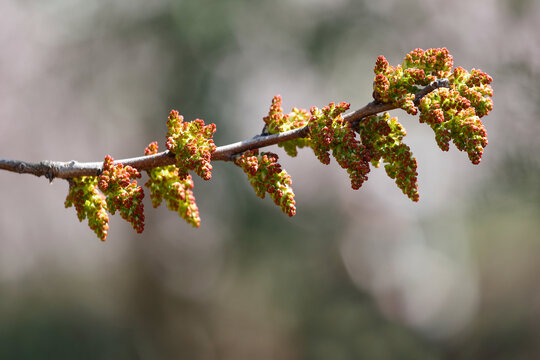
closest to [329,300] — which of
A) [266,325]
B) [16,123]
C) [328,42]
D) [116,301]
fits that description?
[266,325]

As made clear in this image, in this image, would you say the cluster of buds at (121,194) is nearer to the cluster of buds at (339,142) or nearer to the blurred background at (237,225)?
the cluster of buds at (339,142)

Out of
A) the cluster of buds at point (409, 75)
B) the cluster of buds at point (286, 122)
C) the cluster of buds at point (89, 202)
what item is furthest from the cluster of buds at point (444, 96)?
the cluster of buds at point (89, 202)

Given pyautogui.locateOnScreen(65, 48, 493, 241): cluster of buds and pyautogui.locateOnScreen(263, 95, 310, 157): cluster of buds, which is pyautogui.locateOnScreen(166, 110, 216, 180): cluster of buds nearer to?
pyautogui.locateOnScreen(65, 48, 493, 241): cluster of buds

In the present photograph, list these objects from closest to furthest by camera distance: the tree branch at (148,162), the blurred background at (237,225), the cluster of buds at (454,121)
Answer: the cluster of buds at (454,121), the tree branch at (148,162), the blurred background at (237,225)

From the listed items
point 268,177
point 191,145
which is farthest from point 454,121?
point 191,145

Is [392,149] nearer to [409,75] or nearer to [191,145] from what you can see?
[409,75]

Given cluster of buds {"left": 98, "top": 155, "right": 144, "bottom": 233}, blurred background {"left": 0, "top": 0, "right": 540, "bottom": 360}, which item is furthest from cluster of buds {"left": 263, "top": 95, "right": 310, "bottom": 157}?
blurred background {"left": 0, "top": 0, "right": 540, "bottom": 360}
